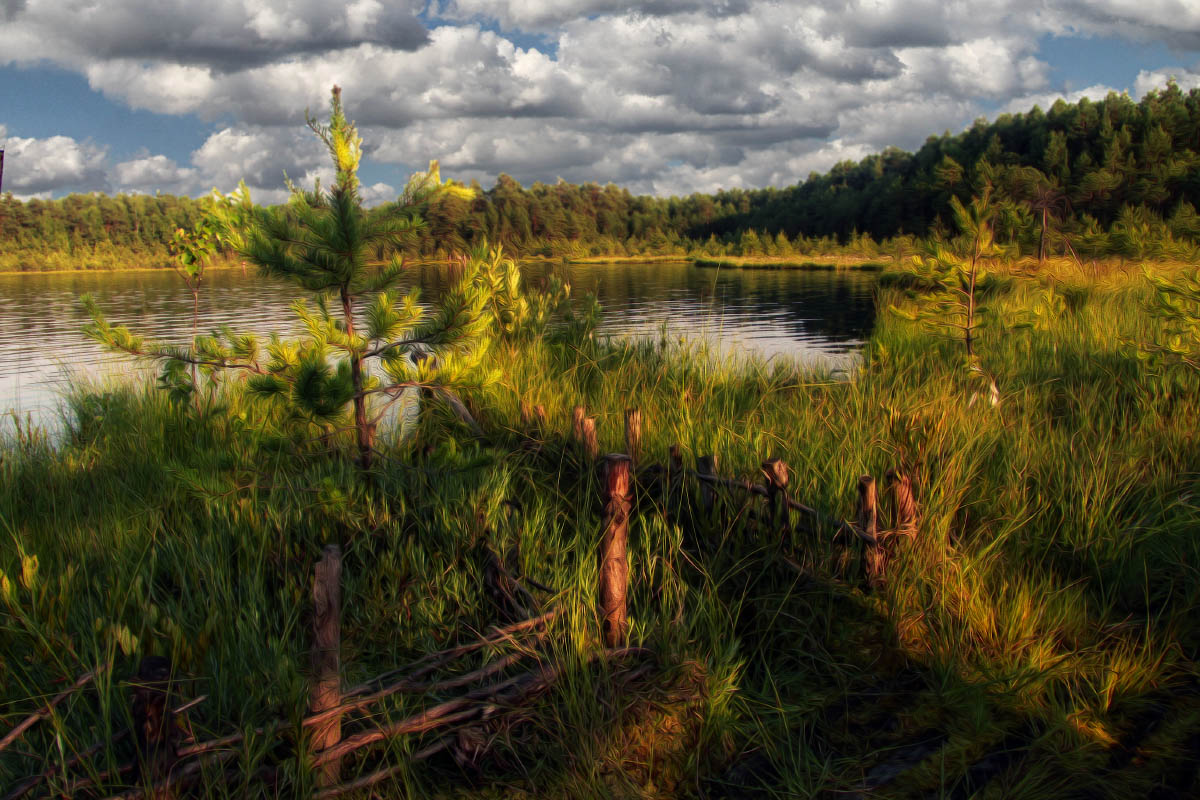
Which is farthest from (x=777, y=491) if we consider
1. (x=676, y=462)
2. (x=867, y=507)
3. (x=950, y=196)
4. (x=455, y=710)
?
(x=950, y=196)

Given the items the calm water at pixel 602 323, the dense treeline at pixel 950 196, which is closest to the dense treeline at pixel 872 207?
the dense treeline at pixel 950 196

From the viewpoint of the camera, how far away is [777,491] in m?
3.34

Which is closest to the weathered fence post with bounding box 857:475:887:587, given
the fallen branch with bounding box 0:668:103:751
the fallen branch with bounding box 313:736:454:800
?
the fallen branch with bounding box 313:736:454:800

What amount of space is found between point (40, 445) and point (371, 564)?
15.7 ft

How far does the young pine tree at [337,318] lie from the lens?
3609 millimetres

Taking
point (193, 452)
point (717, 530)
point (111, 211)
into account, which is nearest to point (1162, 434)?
point (717, 530)

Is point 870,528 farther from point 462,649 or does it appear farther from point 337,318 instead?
point 337,318

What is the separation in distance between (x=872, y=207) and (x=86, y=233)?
10541cm

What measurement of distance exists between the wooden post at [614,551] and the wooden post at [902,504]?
1288 mm

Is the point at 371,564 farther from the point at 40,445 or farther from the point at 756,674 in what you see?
the point at 40,445

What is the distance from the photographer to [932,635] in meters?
2.94

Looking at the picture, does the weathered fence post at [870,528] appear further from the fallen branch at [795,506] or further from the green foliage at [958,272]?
the green foliage at [958,272]

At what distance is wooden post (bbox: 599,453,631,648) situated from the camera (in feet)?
8.95

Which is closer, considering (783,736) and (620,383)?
A: (783,736)
